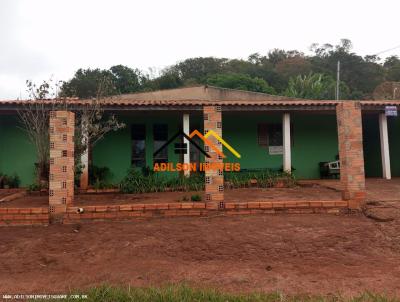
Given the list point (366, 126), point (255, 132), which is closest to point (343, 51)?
point (366, 126)

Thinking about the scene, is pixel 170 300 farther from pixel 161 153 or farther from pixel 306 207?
pixel 161 153

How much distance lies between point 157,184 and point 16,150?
4.78 m

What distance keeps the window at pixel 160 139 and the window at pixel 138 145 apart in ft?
1.20

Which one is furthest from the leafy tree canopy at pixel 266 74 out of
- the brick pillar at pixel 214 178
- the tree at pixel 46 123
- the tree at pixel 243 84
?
the brick pillar at pixel 214 178

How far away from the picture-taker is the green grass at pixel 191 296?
2922 millimetres

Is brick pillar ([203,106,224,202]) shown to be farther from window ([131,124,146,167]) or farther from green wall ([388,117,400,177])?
green wall ([388,117,400,177])

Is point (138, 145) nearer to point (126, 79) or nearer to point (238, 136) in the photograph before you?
point (238, 136)

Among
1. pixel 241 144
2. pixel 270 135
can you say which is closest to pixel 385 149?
pixel 270 135

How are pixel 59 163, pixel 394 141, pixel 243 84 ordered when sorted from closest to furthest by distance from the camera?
1. pixel 59 163
2. pixel 394 141
3. pixel 243 84

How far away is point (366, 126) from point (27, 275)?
12480 millimetres

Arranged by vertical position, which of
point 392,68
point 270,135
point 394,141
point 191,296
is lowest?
point 191,296

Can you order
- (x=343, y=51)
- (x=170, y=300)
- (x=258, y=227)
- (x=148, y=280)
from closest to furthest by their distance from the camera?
1. (x=170, y=300)
2. (x=148, y=280)
3. (x=258, y=227)
4. (x=343, y=51)

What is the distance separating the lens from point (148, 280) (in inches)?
137

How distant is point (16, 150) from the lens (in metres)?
9.98
